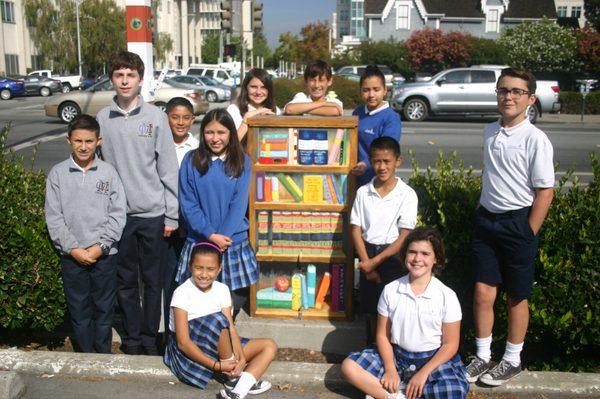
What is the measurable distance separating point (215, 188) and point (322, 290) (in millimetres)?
1296

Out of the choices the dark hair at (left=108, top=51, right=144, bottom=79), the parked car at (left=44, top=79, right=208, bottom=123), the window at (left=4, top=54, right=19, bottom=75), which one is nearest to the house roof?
the window at (left=4, top=54, right=19, bottom=75)

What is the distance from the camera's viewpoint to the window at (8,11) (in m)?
53.4

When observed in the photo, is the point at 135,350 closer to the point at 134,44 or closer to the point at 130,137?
the point at 130,137

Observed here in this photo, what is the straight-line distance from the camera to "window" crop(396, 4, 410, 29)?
5606 cm

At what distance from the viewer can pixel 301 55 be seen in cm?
6750

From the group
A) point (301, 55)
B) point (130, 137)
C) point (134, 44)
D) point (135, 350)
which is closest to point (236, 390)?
point (135, 350)

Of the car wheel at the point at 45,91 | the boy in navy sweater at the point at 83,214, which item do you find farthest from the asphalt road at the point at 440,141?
the car wheel at the point at 45,91

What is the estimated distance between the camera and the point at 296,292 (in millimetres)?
4961

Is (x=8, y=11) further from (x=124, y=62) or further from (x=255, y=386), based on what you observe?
(x=255, y=386)

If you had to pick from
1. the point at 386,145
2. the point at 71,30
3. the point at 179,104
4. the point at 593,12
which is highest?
the point at 593,12

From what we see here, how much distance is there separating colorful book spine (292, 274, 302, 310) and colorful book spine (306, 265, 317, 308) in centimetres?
7

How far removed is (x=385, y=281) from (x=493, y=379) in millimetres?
962

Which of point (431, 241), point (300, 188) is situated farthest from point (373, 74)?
point (431, 241)

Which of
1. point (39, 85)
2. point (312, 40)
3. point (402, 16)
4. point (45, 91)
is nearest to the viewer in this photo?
point (39, 85)
